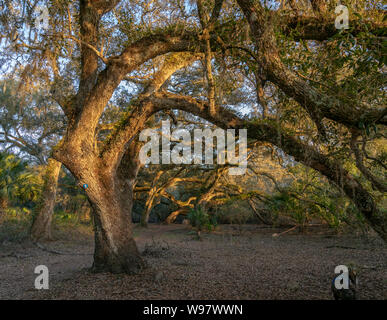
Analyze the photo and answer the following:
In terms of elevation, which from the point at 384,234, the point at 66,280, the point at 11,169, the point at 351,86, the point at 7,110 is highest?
the point at 7,110

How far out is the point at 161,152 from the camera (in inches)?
475

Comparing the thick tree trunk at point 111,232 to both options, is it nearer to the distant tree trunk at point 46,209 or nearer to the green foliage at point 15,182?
the distant tree trunk at point 46,209

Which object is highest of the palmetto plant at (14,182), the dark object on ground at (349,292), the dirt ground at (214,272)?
the palmetto plant at (14,182)

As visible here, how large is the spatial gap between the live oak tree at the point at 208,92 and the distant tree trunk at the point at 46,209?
5.34 m

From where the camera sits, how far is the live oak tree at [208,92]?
3617 millimetres

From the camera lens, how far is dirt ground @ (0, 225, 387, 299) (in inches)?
159

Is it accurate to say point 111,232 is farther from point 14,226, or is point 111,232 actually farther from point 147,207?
point 147,207

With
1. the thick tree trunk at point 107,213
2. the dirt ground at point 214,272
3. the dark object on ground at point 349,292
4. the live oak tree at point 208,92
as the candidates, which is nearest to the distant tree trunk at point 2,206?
the dirt ground at point 214,272

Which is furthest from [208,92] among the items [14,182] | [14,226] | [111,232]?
[14,226]

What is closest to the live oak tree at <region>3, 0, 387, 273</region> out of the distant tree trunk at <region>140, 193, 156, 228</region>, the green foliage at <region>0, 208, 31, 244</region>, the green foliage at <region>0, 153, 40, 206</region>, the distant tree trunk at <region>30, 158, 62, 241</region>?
the distant tree trunk at <region>30, 158, 62, 241</region>

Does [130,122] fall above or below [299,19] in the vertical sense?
below
